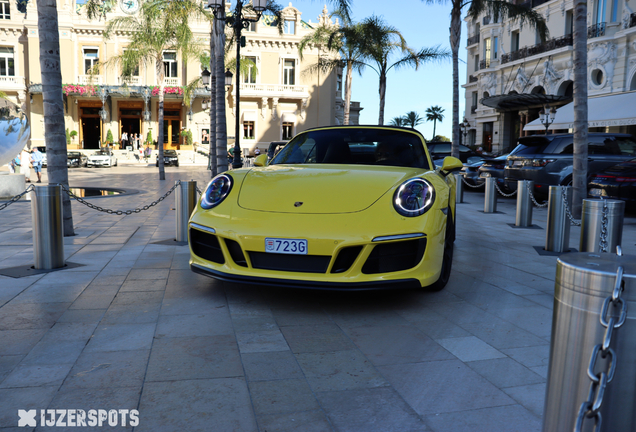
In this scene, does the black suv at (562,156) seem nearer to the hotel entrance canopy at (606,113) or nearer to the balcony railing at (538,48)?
the hotel entrance canopy at (606,113)

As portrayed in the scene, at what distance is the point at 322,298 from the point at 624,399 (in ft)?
9.74

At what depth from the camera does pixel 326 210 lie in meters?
3.92

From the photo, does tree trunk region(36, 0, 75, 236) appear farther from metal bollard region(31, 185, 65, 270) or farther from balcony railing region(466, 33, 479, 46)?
balcony railing region(466, 33, 479, 46)

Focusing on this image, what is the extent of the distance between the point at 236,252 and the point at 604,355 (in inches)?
113

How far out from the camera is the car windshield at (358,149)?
16.8 feet

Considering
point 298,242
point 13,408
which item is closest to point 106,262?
point 298,242

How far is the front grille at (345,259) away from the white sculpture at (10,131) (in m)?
12.4

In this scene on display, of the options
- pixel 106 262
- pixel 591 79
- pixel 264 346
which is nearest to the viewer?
pixel 264 346

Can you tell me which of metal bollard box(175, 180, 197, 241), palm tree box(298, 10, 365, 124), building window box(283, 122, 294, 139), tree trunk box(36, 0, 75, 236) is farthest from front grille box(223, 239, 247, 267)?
building window box(283, 122, 294, 139)

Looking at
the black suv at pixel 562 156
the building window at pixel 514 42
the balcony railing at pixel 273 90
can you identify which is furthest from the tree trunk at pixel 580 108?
the balcony railing at pixel 273 90

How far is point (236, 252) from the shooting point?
398 cm

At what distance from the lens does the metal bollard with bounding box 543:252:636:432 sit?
4.73 feet

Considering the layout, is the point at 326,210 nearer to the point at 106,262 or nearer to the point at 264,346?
the point at 264,346

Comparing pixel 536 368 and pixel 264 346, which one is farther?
pixel 264 346
